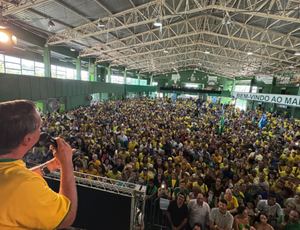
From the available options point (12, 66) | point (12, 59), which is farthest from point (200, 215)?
point (12, 59)

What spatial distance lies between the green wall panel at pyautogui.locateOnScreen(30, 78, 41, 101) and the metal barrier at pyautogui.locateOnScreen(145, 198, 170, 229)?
1133 cm

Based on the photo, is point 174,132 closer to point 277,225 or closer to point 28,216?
point 277,225

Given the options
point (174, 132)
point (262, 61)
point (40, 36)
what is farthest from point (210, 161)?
point (262, 61)

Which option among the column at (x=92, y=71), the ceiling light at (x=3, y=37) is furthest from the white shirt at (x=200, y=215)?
the column at (x=92, y=71)

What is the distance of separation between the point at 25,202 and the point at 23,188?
7 cm

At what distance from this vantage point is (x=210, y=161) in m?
6.38

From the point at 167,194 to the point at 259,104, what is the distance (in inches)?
1191

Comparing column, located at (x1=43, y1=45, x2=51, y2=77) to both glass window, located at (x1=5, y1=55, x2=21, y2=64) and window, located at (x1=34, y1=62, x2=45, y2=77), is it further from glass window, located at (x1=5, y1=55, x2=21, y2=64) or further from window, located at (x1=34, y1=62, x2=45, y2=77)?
window, located at (x1=34, y1=62, x2=45, y2=77)

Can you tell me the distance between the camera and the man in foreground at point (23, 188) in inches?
32.0

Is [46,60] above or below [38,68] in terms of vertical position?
above

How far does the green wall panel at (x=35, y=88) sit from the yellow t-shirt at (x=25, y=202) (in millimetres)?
12661

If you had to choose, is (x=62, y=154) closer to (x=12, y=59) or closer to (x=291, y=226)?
(x=291, y=226)

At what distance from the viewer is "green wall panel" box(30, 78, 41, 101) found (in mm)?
10914

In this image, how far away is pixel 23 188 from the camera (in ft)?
2.73
